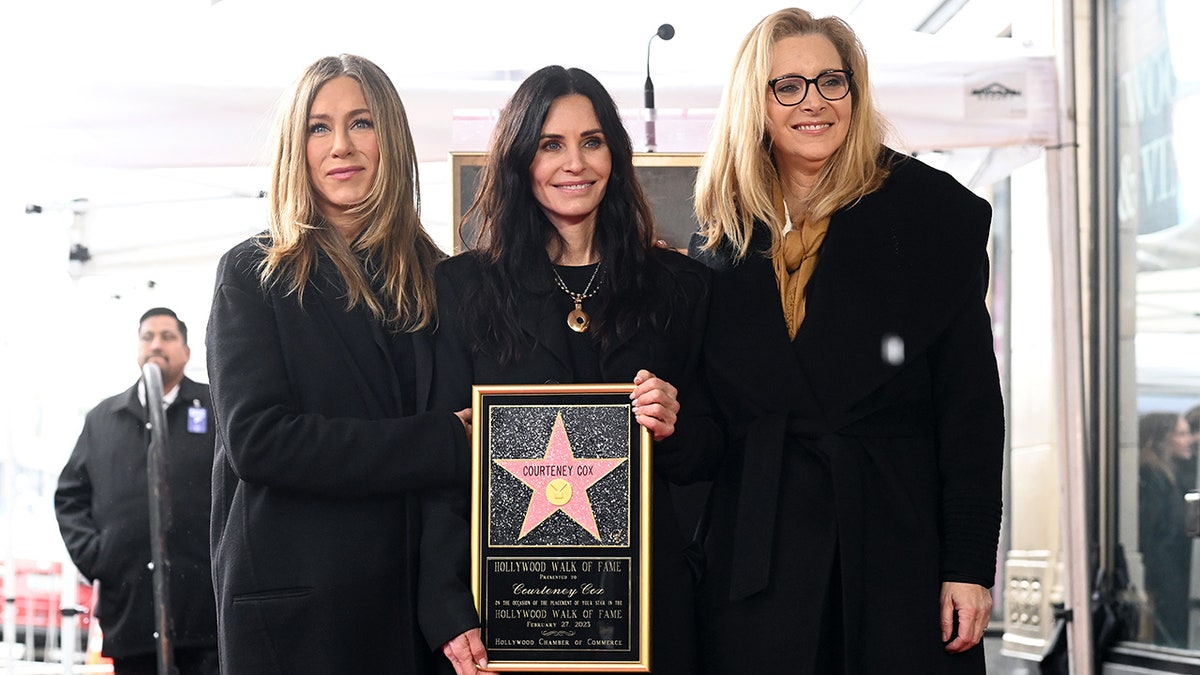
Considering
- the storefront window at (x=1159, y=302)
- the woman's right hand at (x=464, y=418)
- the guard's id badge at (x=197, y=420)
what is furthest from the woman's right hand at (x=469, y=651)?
the guard's id badge at (x=197, y=420)

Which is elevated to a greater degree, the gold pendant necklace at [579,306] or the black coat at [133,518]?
the gold pendant necklace at [579,306]

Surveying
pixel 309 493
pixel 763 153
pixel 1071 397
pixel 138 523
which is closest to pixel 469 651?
pixel 309 493

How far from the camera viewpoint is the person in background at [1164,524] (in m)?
6.36

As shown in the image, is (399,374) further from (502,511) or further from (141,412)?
(141,412)

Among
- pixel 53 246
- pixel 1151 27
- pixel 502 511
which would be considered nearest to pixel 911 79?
pixel 1151 27

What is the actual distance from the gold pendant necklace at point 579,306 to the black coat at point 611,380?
0.06 ft

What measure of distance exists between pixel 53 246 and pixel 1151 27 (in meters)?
5.47

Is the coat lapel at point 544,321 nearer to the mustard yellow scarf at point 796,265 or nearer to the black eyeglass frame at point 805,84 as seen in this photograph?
the mustard yellow scarf at point 796,265

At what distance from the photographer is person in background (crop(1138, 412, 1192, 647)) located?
20.9 ft

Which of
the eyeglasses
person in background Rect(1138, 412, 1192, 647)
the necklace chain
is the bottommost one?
person in background Rect(1138, 412, 1192, 647)

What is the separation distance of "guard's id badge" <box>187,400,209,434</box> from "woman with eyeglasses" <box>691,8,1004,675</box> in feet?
13.9

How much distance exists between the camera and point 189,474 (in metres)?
6.61

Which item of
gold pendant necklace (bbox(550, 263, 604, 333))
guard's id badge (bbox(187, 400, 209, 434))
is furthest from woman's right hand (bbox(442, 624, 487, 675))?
guard's id badge (bbox(187, 400, 209, 434))

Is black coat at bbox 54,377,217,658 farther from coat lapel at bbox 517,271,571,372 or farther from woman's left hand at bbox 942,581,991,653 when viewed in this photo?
woman's left hand at bbox 942,581,991,653
